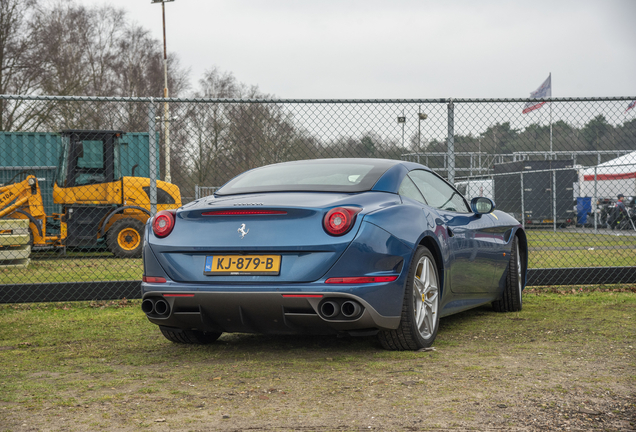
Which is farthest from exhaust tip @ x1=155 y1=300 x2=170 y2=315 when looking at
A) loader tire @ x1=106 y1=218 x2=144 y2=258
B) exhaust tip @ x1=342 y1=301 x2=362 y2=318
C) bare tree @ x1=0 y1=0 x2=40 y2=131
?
bare tree @ x1=0 y1=0 x2=40 y2=131

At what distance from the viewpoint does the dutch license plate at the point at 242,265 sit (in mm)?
3996

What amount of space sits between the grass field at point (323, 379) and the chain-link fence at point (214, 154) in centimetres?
223

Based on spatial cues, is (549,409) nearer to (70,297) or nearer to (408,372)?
(408,372)

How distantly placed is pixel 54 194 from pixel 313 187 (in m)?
10.7

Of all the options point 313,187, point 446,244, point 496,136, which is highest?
point 496,136

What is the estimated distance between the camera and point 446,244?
4.84 metres

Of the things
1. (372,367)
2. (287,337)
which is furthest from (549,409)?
(287,337)

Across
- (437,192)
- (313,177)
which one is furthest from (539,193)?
(313,177)

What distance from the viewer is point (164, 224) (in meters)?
4.30

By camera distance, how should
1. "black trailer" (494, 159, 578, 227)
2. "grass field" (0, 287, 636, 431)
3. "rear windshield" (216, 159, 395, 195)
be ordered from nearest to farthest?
"grass field" (0, 287, 636, 431) < "rear windshield" (216, 159, 395, 195) < "black trailer" (494, 159, 578, 227)

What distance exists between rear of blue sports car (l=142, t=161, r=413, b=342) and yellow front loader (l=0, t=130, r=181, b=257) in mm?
9661

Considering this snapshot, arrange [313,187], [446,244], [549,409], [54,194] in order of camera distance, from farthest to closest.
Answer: [54,194] < [446,244] < [313,187] < [549,409]

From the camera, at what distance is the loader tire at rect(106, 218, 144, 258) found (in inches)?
530

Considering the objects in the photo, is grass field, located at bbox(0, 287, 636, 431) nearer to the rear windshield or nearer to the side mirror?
the side mirror
